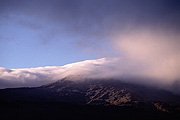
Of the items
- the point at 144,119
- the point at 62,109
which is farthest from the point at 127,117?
the point at 62,109

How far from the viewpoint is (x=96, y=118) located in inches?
7008

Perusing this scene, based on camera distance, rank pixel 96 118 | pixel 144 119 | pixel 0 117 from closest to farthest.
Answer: pixel 0 117 → pixel 96 118 → pixel 144 119

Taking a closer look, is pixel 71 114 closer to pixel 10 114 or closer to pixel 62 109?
pixel 62 109

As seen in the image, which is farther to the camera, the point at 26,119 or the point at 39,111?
the point at 39,111

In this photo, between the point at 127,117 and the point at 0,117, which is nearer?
the point at 0,117

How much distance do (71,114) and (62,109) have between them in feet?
47.1

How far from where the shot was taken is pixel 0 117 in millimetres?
159625

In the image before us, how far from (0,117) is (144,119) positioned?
83017mm

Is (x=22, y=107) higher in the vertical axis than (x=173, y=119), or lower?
higher

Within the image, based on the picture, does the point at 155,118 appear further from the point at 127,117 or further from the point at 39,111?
the point at 39,111

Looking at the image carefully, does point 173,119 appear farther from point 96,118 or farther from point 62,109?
point 62,109

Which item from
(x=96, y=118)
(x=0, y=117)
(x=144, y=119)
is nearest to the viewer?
(x=0, y=117)

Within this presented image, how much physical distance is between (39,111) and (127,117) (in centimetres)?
5231

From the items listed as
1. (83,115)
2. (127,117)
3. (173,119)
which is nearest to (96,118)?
(83,115)
